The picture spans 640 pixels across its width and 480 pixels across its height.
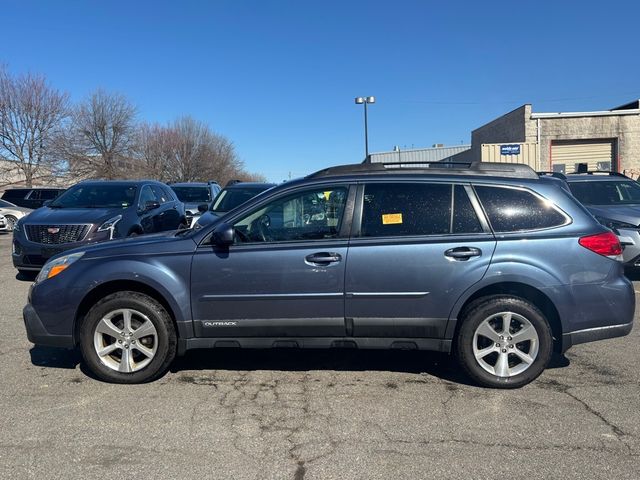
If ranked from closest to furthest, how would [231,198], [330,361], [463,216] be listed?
[463,216], [330,361], [231,198]

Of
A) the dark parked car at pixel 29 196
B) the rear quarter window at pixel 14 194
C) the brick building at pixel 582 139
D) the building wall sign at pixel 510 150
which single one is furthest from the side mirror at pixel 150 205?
the rear quarter window at pixel 14 194

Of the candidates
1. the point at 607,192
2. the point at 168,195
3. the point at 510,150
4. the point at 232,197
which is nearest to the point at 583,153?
the point at 510,150

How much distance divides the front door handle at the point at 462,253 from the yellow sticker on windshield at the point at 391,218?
18.9 inches

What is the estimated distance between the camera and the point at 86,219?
8523 millimetres

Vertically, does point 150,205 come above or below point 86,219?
above

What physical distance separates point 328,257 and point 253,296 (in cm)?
70

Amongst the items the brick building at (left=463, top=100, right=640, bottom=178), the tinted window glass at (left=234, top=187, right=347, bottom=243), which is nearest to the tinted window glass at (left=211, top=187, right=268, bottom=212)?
the tinted window glass at (left=234, top=187, right=347, bottom=243)

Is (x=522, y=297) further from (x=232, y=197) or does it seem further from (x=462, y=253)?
(x=232, y=197)

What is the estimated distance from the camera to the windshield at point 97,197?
947 cm

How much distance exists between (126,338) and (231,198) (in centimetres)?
679

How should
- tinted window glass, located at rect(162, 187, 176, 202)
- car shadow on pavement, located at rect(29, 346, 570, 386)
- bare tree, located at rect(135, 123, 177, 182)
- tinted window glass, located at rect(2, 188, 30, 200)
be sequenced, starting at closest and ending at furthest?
car shadow on pavement, located at rect(29, 346, 570, 386) < tinted window glass, located at rect(162, 187, 176, 202) < tinted window glass, located at rect(2, 188, 30, 200) < bare tree, located at rect(135, 123, 177, 182)

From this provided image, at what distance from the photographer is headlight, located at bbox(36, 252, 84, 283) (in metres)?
4.52

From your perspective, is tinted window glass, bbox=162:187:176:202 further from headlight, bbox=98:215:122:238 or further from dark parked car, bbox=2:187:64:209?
dark parked car, bbox=2:187:64:209

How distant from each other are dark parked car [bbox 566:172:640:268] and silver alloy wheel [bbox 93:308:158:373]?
7.20 meters
